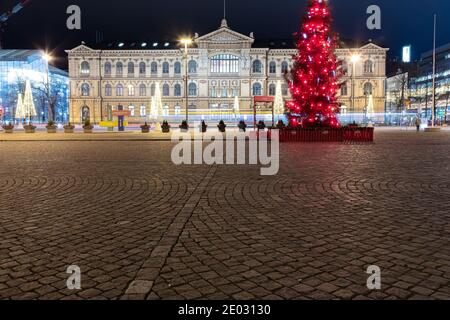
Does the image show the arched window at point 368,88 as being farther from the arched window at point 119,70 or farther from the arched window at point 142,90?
the arched window at point 119,70

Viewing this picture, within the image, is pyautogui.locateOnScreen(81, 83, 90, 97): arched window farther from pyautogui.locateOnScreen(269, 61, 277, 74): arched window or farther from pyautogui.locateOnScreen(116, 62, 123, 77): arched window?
pyautogui.locateOnScreen(269, 61, 277, 74): arched window

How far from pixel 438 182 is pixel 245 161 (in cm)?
670

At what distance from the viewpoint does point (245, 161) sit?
1581cm

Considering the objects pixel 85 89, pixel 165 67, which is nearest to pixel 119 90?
pixel 85 89

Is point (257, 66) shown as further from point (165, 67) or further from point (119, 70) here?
point (119, 70)

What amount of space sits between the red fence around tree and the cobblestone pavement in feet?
50.4

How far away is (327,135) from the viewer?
26719 mm

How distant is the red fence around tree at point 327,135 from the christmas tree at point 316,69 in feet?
2.82

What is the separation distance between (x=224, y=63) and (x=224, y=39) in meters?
4.39

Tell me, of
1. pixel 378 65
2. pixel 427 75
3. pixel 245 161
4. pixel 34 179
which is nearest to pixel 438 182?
pixel 245 161

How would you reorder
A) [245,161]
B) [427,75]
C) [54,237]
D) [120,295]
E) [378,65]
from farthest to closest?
[427,75], [378,65], [245,161], [54,237], [120,295]

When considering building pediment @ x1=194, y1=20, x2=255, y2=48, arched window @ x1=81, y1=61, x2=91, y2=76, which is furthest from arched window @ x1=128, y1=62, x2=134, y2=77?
building pediment @ x1=194, y1=20, x2=255, y2=48

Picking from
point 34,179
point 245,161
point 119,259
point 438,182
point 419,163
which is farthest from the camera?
point 245,161
